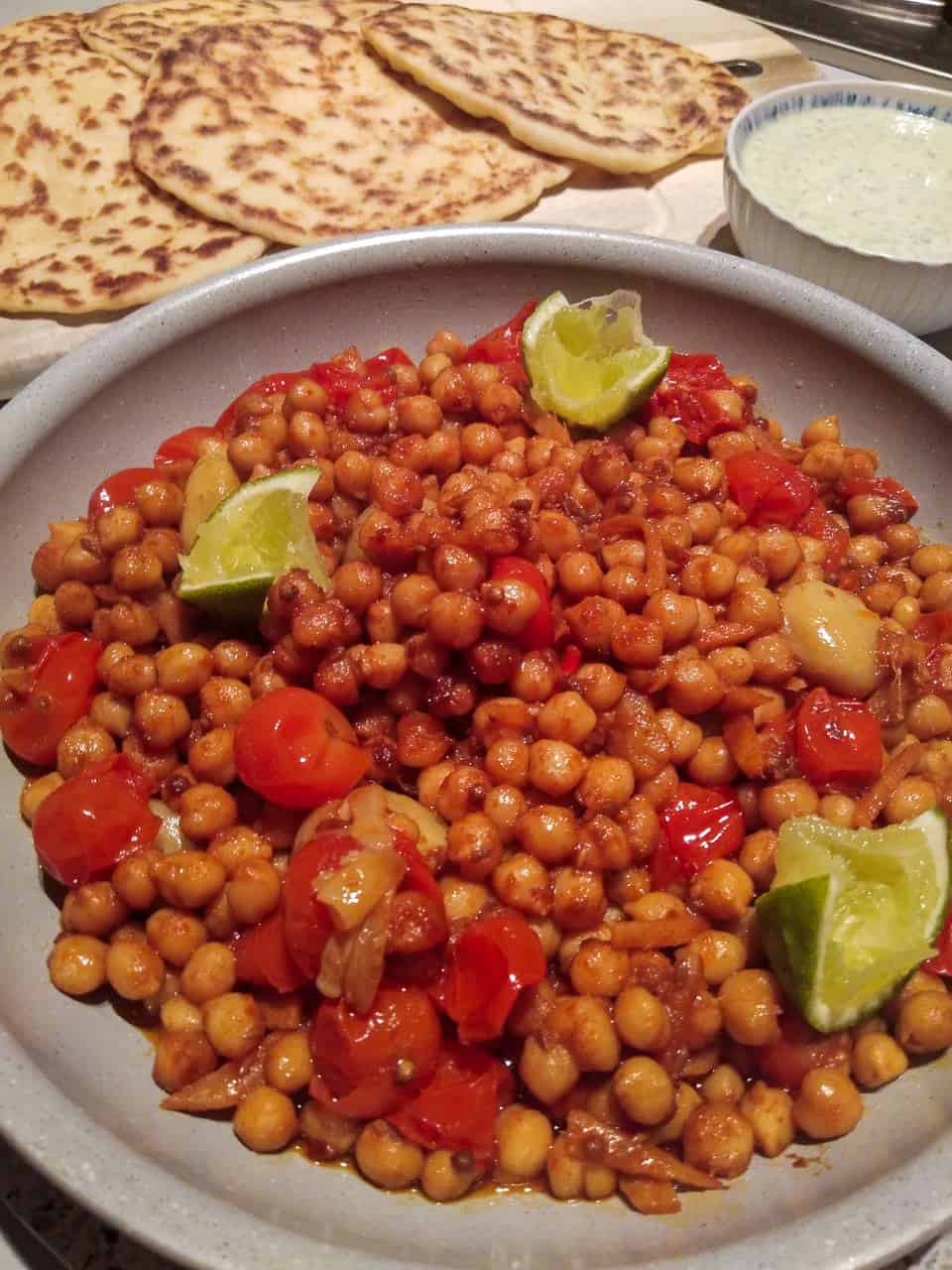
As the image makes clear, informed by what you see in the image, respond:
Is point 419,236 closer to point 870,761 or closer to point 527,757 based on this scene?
point 527,757

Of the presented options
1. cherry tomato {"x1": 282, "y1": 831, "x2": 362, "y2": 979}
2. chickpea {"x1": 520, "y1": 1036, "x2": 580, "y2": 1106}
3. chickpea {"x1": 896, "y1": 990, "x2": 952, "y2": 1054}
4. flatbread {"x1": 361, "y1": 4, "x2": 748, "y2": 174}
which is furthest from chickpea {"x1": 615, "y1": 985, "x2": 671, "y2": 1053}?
flatbread {"x1": 361, "y1": 4, "x2": 748, "y2": 174}

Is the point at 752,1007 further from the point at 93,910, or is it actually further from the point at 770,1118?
the point at 93,910

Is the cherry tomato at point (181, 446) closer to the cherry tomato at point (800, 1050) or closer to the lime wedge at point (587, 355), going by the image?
the lime wedge at point (587, 355)

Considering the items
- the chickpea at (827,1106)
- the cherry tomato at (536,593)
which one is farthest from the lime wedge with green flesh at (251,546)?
the chickpea at (827,1106)

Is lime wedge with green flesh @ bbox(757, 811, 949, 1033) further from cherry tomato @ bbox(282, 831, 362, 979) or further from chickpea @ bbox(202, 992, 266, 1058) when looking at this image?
chickpea @ bbox(202, 992, 266, 1058)

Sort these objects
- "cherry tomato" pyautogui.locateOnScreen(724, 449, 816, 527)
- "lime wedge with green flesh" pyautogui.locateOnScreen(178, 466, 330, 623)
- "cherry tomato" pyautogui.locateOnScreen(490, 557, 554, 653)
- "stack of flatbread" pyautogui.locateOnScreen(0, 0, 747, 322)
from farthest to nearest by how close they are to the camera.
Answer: "stack of flatbread" pyautogui.locateOnScreen(0, 0, 747, 322)
"cherry tomato" pyautogui.locateOnScreen(724, 449, 816, 527)
"lime wedge with green flesh" pyautogui.locateOnScreen(178, 466, 330, 623)
"cherry tomato" pyautogui.locateOnScreen(490, 557, 554, 653)

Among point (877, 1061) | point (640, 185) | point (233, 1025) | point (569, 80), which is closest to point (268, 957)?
point (233, 1025)
